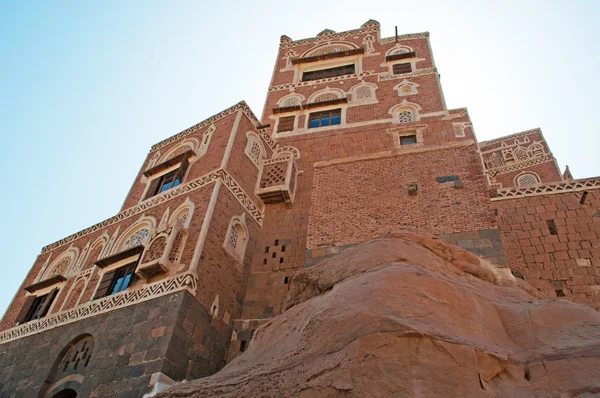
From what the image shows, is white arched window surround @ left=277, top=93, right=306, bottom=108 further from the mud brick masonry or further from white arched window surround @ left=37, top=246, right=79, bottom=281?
white arched window surround @ left=37, top=246, right=79, bottom=281

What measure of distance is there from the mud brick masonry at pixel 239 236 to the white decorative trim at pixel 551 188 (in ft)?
0.10

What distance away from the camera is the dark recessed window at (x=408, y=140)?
51.2 ft

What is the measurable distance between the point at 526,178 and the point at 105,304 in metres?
18.9

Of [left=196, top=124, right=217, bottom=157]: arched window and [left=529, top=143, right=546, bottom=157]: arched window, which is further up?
[left=529, top=143, right=546, bottom=157]: arched window

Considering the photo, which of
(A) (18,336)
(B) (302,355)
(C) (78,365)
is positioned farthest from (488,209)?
(A) (18,336)

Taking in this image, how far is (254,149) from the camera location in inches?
600

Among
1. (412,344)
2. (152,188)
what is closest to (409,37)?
(152,188)

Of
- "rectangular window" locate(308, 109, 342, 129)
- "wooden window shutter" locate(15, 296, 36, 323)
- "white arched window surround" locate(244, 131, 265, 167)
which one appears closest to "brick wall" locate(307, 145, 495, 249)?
"white arched window surround" locate(244, 131, 265, 167)

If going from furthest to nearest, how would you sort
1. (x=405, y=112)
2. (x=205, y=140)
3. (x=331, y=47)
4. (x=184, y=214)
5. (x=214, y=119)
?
(x=331, y=47) < (x=405, y=112) < (x=214, y=119) < (x=205, y=140) < (x=184, y=214)

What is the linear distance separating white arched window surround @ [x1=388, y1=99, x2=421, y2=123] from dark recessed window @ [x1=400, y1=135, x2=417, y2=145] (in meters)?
0.87

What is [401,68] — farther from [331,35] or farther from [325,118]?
[331,35]

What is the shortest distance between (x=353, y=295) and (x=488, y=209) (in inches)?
260

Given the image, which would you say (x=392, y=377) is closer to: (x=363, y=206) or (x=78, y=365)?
(x=363, y=206)

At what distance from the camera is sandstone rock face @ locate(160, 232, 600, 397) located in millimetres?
4066
